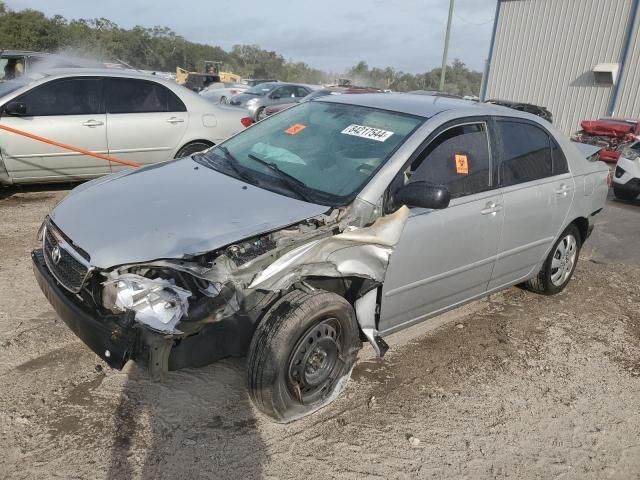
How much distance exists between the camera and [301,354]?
2762 millimetres

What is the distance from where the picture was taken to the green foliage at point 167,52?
123ft

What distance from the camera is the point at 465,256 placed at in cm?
346

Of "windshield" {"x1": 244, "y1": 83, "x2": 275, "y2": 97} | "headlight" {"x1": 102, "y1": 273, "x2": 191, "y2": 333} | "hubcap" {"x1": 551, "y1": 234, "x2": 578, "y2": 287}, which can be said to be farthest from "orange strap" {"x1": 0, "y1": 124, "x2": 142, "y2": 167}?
"windshield" {"x1": 244, "y1": 83, "x2": 275, "y2": 97}

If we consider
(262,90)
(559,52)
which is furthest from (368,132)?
(559,52)

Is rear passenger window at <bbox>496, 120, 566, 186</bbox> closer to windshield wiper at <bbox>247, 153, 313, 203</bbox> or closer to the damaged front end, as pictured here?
the damaged front end

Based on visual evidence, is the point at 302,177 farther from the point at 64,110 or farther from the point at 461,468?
the point at 64,110

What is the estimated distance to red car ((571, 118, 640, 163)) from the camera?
12.7 m

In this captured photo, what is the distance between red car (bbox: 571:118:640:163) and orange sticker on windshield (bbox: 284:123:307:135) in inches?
438

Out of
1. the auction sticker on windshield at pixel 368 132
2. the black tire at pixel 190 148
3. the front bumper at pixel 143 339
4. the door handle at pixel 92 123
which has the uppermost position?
the auction sticker on windshield at pixel 368 132

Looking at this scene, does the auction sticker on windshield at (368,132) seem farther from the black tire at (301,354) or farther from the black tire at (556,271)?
Result: the black tire at (556,271)

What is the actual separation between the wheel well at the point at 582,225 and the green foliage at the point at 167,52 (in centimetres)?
3085

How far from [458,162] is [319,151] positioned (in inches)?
35.7

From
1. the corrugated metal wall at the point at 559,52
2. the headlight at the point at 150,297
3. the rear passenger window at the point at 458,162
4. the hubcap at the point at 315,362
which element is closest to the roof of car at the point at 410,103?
the rear passenger window at the point at 458,162

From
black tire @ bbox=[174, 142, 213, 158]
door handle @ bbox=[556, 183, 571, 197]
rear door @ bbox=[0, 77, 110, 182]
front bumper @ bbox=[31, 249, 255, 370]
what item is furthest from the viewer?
black tire @ bbox=[174, 142, 213, 158]
